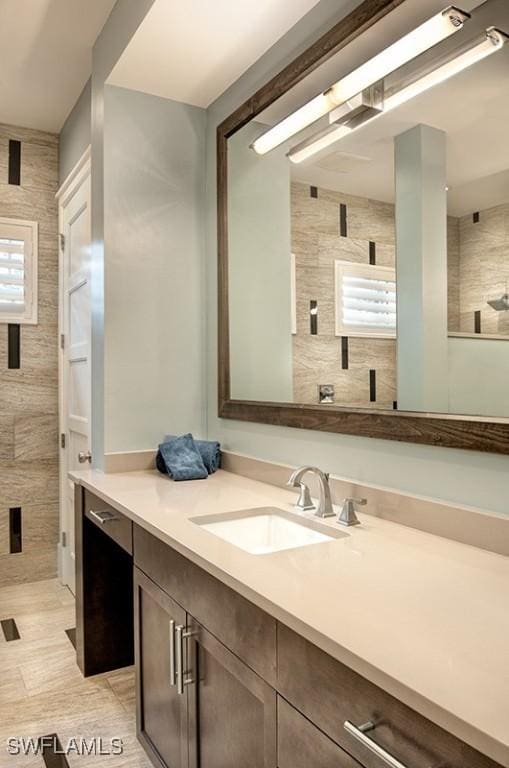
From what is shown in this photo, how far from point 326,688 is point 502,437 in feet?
2.13

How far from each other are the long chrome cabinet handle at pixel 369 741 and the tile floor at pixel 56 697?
4.19 ft

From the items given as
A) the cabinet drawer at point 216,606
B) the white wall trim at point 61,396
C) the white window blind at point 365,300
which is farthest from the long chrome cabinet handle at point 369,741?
the white wall trim at point 61,396

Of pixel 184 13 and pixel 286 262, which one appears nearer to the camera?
pixel 184 13

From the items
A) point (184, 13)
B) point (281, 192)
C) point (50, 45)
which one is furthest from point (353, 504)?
point (50, 45)

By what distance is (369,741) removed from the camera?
76 cm

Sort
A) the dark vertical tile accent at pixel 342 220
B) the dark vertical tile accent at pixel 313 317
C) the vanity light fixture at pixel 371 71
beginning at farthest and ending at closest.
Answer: the dark vertical tile accent at pixel 313 317
the dark vertical tile accent at pixel 342 220
the vanity light fixture at pixel 371 71

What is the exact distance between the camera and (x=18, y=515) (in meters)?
3.28

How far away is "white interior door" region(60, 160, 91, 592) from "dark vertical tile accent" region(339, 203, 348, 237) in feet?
5.07

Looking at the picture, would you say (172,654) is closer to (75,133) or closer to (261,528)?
(261,528)

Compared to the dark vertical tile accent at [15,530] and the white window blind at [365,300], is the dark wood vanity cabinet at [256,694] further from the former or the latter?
the dark vertical tile accent at [15,530]

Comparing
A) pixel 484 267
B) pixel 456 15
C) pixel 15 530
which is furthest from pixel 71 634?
pixel 456 15

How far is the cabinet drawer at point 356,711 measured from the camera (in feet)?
2.24

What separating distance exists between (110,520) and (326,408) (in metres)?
0.80

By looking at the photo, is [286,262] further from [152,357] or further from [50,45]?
[50,45]
